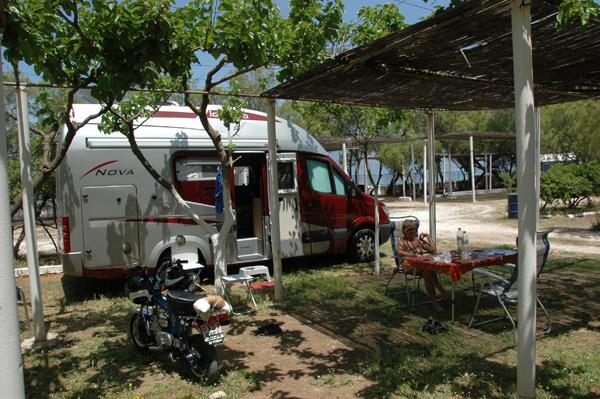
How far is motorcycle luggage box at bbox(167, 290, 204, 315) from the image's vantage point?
13.9 feet

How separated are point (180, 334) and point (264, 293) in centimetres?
322

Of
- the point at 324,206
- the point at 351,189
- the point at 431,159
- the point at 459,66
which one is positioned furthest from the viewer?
the point at 351,189

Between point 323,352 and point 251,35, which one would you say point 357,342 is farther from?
point 251,35

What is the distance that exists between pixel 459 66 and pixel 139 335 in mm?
4610

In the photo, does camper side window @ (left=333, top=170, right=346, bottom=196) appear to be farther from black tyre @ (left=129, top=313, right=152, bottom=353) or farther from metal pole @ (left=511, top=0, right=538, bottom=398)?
metal pole @ (left=511, top=0, right=538, bottom=398)

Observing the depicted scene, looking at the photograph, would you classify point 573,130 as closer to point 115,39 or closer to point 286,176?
point 286,176

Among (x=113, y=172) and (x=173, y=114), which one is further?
(x=173, y=114)

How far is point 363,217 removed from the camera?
979 cm

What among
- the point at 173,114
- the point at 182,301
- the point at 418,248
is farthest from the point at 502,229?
the point at 182,301

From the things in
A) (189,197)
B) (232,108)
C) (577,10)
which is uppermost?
(232,108)

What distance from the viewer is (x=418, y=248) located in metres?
6.35

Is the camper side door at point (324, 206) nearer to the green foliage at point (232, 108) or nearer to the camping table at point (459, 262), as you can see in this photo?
the green foliage at point (232, 108)

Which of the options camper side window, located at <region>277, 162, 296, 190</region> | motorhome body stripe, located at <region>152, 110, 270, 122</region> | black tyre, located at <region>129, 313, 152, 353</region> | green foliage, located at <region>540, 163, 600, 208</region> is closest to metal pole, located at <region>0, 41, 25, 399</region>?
→ black tyre, located at <region>129, 313, 152, 353</region>

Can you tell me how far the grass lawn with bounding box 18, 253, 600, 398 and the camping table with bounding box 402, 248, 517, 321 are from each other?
2.08 ft
